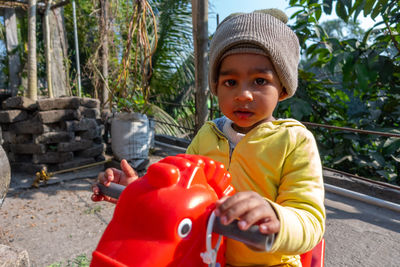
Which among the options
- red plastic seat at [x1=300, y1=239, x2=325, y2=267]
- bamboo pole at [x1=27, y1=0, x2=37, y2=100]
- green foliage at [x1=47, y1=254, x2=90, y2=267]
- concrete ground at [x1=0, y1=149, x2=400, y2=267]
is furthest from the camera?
bamboo pole at [x1=27, y1=0, x2=37, y2=100]

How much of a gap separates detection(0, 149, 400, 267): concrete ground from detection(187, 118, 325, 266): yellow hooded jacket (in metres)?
1.50

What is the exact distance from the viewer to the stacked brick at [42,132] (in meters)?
4.11

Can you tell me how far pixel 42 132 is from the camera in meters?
4.11

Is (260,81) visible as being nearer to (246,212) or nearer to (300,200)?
(300,200)

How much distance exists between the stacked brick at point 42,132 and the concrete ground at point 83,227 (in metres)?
Answer: 0.63

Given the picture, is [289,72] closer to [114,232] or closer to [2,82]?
[114,232]

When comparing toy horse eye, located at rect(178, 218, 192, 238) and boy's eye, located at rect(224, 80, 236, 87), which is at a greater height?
boy's eye, located at rect(224, 80, 236, 87)

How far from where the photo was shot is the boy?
961 mm

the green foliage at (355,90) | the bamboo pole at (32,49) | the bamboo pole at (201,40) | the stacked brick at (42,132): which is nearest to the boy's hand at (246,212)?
the bamboo pole at (201,40)

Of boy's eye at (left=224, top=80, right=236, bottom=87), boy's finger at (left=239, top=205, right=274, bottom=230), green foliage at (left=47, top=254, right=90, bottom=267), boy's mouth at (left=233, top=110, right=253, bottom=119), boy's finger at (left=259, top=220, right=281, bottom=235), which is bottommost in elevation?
green foliage at (left=47, top=254, right=90, bottom=267)

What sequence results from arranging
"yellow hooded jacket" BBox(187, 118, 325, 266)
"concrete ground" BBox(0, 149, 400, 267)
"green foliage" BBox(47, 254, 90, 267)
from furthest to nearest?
1. "concrete ground" BBox(0, 149, 400, 267)
2. "green foliage" BBox(47, 254, 90, 267)
3. "yellow hooded jacket" BBox(187, 118, 325, 266)

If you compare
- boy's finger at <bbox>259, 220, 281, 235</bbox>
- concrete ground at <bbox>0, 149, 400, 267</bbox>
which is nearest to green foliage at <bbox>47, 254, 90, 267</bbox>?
concrete ground at <bbox>0, 149, 400, 267</bbox>

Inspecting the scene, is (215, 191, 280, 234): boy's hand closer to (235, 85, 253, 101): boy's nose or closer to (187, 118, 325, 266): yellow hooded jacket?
(187, 118, 325, 266): yellow hooded jacket

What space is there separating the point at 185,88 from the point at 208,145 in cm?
712
